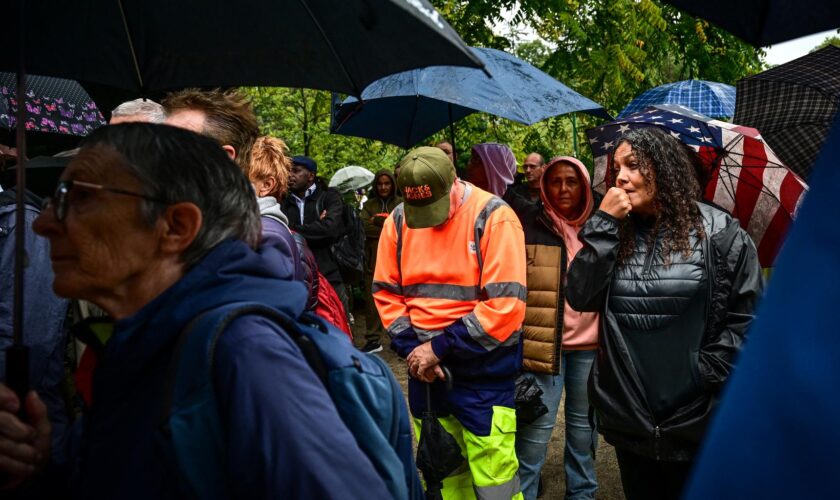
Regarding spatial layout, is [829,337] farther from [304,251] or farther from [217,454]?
[304,251]

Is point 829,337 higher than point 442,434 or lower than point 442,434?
higher

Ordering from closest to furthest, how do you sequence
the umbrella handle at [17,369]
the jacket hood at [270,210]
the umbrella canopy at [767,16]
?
the umbrella handle at [17,369] < the umbrella canopy at [767,16] < the jacket hood at [270,210]

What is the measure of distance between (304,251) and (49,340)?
1.11 meters

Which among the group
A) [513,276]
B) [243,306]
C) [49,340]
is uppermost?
[243,306]

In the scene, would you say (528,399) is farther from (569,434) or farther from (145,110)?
(145,110)

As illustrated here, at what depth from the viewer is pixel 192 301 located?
139cm

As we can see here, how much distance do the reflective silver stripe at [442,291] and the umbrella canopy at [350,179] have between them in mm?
6885

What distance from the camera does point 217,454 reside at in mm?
1276

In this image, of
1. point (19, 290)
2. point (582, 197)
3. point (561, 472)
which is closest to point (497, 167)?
point (582, 197)

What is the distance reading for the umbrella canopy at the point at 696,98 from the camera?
6.64 meters

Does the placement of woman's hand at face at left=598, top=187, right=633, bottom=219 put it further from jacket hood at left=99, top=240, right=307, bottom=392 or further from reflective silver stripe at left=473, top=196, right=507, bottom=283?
jacket hood at left=99, top=240, right=307, bottom=392

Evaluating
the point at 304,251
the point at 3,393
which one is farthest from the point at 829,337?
the point at 304,251

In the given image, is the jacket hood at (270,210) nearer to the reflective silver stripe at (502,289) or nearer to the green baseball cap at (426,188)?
the green baseball cap at (426,188)

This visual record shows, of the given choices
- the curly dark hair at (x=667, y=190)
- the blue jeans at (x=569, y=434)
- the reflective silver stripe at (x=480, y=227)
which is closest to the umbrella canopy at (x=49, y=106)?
the reflective silver stripe at (x=480, y=227)
